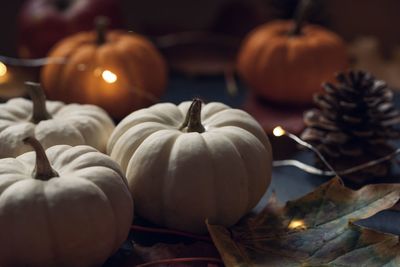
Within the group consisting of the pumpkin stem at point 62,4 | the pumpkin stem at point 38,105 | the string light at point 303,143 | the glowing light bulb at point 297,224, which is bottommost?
the glowing light bulb at point 297,224

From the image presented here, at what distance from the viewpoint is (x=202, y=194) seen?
794 millimetres

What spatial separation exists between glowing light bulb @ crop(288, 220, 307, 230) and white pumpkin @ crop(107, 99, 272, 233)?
0.06 meters

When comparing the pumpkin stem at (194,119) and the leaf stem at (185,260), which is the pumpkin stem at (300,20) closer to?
the pumpkin stem at (194,119)

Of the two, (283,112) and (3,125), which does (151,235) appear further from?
(283,112)

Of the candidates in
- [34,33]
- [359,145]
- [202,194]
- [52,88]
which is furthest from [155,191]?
[34,33]

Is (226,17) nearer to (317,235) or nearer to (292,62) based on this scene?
(292,62)

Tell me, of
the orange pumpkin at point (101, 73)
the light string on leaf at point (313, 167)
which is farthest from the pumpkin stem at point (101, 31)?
the light string on leaf at point (313, 167)

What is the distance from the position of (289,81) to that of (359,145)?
13.9 inches

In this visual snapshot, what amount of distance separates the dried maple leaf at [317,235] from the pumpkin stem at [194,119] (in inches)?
5.3

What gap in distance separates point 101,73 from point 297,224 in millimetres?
538

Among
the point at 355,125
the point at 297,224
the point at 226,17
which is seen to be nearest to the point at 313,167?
the point at 355,125

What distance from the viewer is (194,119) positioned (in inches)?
33.1

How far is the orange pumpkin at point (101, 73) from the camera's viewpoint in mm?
1239

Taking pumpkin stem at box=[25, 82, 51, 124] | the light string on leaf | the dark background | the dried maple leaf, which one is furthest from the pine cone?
the dark background
